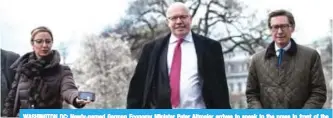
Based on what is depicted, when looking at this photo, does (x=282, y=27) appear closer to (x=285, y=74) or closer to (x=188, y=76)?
(x=285, y=74)

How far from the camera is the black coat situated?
3.47 meters

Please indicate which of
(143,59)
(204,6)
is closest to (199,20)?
(204,6)

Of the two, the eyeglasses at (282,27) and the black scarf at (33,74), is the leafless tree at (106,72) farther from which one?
the eyeglasses at (282,27)

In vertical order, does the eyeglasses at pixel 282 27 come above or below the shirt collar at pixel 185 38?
above

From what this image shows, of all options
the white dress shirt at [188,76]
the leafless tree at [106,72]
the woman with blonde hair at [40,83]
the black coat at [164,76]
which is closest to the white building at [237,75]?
the black coat at [164,76]

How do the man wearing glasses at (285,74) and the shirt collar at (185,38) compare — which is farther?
the shirt collar at (185,38)

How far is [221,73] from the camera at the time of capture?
355 cm

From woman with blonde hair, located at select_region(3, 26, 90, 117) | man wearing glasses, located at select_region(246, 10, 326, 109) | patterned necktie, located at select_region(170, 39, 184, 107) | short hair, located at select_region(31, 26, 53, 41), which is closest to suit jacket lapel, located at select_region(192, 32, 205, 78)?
patterned necktie, located at select_region(170, 39, 184, 107)

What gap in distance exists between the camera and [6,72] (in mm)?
3771

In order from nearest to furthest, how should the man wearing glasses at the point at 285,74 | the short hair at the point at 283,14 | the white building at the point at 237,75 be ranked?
1. the man wearing glasses at the point at 285,74
2. the short hair at the point at 283,14
3. the white building at the point at 237,75

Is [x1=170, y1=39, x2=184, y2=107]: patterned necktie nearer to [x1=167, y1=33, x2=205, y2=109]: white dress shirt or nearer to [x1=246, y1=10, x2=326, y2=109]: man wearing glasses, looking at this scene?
[x1=167, y1=33, x2=205, y2=109]: white dress shirt

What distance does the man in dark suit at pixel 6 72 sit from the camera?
147 inches

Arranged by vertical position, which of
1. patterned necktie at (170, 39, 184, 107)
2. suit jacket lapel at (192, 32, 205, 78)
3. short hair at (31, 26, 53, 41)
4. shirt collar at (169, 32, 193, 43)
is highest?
short hair at (31, 26, 53, 41)

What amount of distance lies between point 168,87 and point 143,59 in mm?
212
